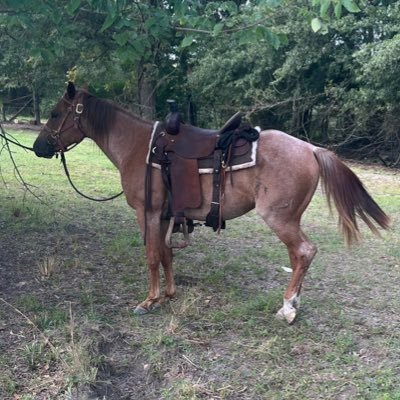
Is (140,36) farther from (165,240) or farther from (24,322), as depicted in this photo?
(24,322)

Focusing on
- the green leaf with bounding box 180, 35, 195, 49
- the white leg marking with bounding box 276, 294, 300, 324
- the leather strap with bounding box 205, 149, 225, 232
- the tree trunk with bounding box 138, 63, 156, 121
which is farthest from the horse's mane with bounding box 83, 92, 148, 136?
the tree trunk with bounding box 138, 63, 156, 121

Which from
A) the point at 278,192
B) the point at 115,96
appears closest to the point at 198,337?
the point at 278,192

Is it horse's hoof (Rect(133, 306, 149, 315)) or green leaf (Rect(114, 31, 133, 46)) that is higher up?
green leaf (Rect(114, 31, 133, 46))

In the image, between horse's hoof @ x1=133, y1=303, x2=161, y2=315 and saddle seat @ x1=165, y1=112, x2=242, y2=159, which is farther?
horse's hoof @ x1=133, y1=303, x2=161, y2=315

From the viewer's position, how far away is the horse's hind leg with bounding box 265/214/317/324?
3967mm

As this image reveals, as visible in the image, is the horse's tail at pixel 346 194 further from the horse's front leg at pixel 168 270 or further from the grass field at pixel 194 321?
the horse's front leg at pixel 168 270

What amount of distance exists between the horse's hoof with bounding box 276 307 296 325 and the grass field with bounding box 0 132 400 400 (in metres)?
0.08

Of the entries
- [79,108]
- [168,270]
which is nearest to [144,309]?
[168,270]

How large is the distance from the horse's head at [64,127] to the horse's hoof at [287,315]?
7.32ft

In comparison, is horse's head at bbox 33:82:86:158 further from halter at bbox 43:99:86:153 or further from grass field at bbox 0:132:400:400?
grass field at bbox 0:132:400:400

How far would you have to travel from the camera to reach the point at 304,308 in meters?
4.38

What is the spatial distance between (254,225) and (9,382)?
4.76 meters

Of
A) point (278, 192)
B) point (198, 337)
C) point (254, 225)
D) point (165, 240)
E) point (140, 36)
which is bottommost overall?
point (254, 225)

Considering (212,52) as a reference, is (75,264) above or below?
below
